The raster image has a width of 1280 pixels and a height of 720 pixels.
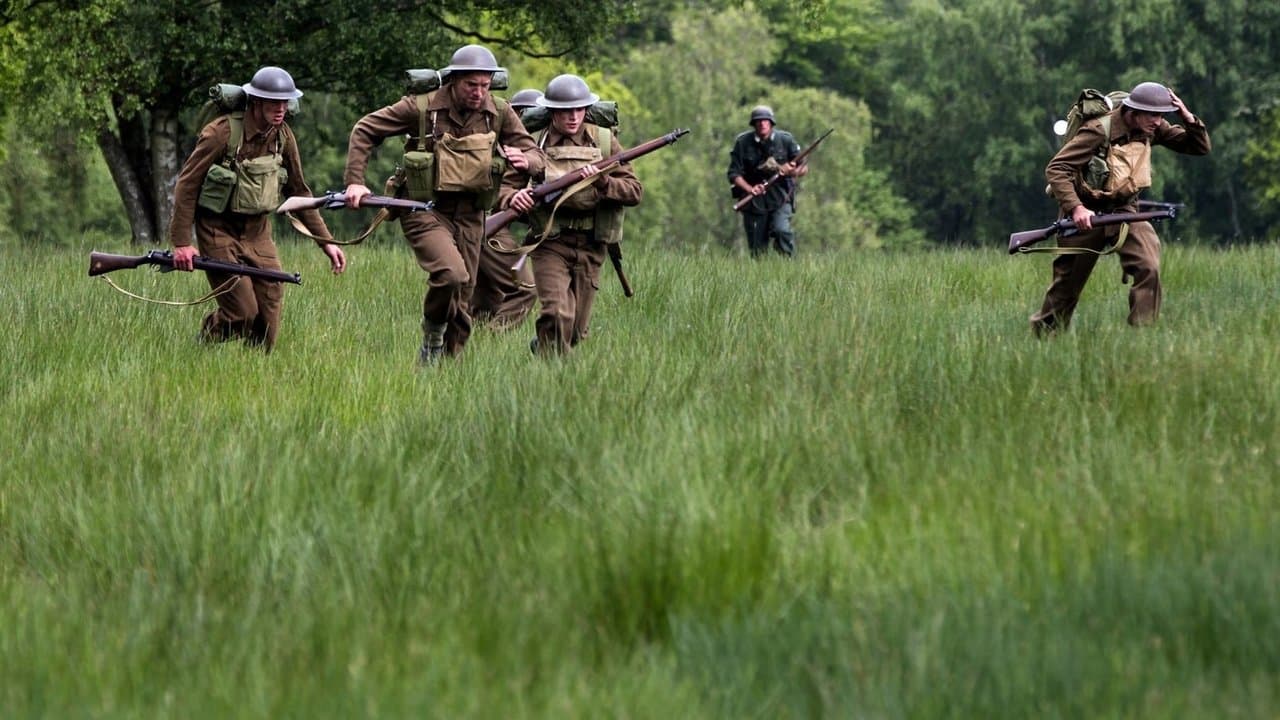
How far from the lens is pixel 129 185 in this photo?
1018 inches

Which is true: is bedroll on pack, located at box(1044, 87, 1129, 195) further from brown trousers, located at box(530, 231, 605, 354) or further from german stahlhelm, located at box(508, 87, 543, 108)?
german stahlhelm, located at box(508, 87, 543, 108)

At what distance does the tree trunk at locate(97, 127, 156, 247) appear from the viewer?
25.6 m

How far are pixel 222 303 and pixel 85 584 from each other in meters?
5.39

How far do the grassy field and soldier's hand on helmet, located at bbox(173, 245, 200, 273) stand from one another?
952 mm

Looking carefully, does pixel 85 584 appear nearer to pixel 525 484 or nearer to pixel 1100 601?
pixel 525 484

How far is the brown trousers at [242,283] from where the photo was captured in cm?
1005

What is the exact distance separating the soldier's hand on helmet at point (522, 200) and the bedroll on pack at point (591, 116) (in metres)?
0.49

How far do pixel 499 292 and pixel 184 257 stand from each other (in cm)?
298

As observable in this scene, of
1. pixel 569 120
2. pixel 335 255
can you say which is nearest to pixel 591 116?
pixel 569 120

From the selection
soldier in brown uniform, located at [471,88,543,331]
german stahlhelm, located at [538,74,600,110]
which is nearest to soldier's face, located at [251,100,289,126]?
german stahlhelm, located at [538,74,600,110]

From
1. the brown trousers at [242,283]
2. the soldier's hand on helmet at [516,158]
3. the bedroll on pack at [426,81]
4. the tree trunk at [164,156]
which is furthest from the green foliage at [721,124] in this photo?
the soldier's hand on helmet at [516,158]

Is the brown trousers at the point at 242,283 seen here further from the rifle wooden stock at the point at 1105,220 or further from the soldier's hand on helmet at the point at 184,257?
the rifle wooden stock at the point at 1105,220

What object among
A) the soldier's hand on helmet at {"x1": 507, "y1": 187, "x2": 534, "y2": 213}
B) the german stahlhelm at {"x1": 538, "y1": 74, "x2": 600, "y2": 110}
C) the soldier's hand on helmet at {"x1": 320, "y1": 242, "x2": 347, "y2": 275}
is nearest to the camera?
the german stahlhelm at {"x1": 538, "y1": 74, "x2": 600, "y2": 110}

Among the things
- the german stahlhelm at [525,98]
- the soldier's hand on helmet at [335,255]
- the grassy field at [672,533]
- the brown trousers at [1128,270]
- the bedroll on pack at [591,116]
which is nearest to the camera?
the grassy field at [672,533]
